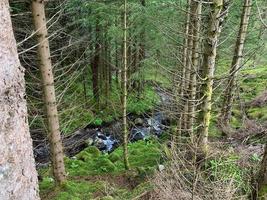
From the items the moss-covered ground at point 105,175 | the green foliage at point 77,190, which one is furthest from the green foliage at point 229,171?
the green foliage at point 77,190

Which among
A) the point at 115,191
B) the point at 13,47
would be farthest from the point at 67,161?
the point at 13,47

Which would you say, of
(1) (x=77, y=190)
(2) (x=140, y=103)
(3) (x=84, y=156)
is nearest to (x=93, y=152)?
(3) (x=84, y=156)

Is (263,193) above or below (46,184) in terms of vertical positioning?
above

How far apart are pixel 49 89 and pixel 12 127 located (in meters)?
5.26

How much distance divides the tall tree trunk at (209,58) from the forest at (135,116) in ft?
0.05

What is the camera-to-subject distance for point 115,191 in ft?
24.5

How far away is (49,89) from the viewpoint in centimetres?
662

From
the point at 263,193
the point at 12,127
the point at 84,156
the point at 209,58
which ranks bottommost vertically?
the point at 84,156

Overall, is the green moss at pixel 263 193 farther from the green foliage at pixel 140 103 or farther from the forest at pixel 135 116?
the green foliage at pixel 140 103

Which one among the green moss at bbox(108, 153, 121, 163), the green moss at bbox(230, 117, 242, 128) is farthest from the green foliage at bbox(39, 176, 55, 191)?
the green moss at bbox(230, 117, 242, 128)

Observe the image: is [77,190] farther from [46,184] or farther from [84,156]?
[84,156]

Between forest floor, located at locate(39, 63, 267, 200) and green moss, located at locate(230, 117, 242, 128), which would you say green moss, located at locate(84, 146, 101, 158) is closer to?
forest floor, located at locate(39, 63, 267, 200)

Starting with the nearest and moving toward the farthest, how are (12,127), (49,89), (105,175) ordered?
(12,127) → (49,89) → (105,175)

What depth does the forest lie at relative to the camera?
159cm
